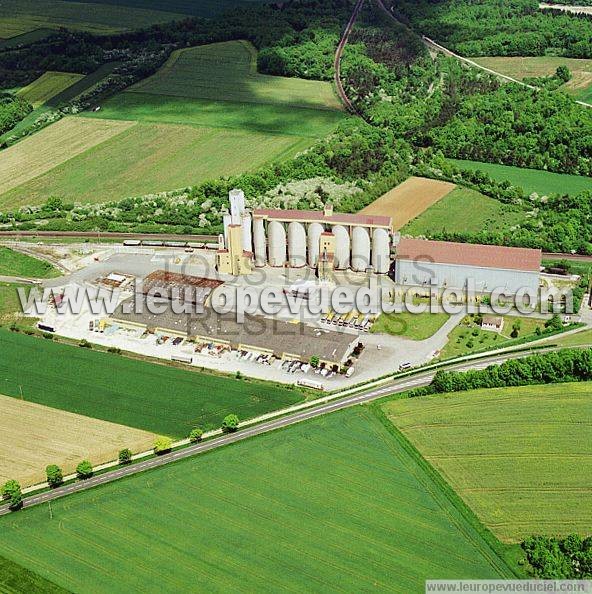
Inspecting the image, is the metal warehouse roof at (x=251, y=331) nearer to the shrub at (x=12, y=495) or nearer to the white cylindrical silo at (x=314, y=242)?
the white cylindrical silo at (x=314, y=242)

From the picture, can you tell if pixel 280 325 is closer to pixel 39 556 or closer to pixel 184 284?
pixel 184 284

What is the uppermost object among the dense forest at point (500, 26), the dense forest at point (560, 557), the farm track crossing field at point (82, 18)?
the farm track crossing field at point (82, 18)

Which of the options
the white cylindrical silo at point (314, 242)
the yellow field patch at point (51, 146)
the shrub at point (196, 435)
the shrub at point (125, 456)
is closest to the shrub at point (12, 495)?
the shrub at point (125, 456)

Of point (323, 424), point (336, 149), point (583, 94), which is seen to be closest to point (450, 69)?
point (583, 94)

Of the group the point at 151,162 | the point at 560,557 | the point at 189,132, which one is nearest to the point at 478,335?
the point at 560,557

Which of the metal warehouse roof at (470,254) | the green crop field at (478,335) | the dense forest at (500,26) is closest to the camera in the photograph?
the green crop field at (478,335)

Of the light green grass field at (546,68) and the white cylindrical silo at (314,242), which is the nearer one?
the white cylindrical silo at (314,242)

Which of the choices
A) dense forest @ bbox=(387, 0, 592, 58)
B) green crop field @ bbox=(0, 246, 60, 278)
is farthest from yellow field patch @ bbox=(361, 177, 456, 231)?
dense forest @ bbox=(387, 0, 592, 58)

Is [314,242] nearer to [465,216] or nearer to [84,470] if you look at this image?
[465,216]
